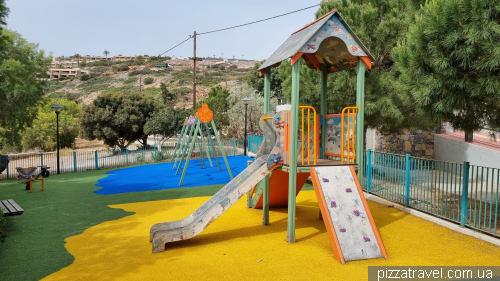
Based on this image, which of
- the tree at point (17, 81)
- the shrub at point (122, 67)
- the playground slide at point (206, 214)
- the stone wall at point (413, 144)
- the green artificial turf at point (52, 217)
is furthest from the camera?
the shrub at point (122, 67)

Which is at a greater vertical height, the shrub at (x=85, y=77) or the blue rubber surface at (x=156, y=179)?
the shrub at (x=85, y=77)

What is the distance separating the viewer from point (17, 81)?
16.0 m

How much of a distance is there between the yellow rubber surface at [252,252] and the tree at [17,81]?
12.5 m

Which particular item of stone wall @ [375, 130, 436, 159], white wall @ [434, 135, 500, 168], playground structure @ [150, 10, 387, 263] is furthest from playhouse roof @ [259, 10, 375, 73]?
stone wall @ [375, 130, 436, 159]

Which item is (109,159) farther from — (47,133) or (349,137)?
(47,133)

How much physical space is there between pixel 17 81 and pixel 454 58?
17903 millimetres

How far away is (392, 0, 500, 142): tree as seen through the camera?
4.56 metres

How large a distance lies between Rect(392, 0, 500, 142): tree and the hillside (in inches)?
2227

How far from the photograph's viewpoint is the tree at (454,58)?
4.56 meters

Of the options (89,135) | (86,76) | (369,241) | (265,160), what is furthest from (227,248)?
(86,76)

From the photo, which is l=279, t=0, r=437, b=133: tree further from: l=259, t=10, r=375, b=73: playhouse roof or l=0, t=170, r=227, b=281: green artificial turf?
l=0, t=170, r=227, b=281: green artificial turf

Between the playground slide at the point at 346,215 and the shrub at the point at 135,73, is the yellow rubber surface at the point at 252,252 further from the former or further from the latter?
the shrub at the point at 135,73

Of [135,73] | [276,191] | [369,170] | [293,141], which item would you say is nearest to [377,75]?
[369,170]

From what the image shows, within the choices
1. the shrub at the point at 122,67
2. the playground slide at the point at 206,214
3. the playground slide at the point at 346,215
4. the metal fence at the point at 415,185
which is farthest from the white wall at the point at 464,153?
the shrub at the point at 122,67
